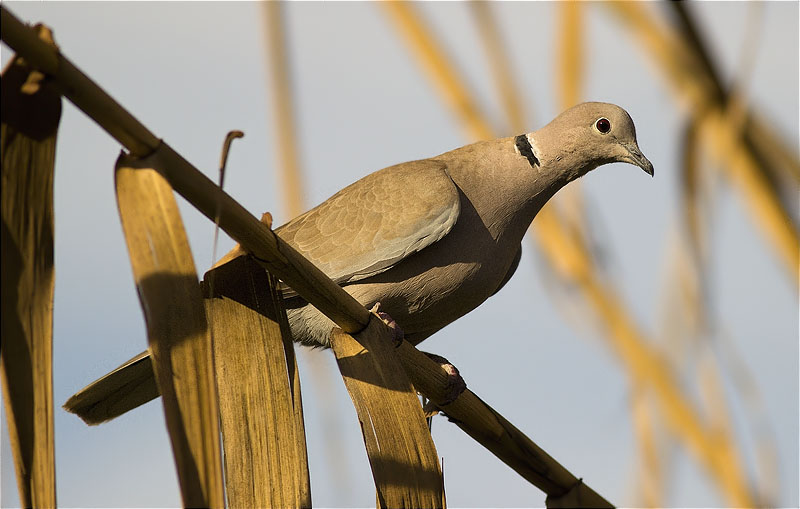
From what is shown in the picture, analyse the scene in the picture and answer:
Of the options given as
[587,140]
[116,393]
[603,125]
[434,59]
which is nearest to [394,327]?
[116,393]

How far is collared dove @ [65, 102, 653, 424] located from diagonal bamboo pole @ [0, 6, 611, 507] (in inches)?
35.6

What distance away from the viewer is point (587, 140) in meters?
4.01

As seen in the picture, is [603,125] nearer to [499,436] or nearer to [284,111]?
[284,111]

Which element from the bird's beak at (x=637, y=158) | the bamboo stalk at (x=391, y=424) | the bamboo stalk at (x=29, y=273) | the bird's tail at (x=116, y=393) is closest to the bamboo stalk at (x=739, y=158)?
the bird's beak at (x=637, y=158)

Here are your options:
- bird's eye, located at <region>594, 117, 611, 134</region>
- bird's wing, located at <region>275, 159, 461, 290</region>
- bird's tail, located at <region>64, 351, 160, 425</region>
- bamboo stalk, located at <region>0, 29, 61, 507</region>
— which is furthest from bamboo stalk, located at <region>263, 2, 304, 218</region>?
bamboo stalk, located at <region>0, 29, 61, 507</region>

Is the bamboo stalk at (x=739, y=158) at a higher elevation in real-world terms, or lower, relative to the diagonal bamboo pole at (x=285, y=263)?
higher

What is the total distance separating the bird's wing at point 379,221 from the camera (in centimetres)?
361

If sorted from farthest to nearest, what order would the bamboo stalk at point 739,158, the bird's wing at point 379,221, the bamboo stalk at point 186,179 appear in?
the bird's wing at point 379,221 → the bamboo stalk at point 739,158 → the bamboo stalk at point 186,179

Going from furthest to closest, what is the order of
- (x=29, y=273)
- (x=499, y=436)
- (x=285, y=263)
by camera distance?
(x=499, y=436) → (x=285, y=263) → (x=29, y=273)

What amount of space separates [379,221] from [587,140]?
1.00 m

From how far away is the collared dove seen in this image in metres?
3.62

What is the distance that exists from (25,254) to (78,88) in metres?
0.29

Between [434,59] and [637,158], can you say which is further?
[637,158]

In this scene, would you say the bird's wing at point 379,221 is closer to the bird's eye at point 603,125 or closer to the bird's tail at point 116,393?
the bird's eye at point 603,125
